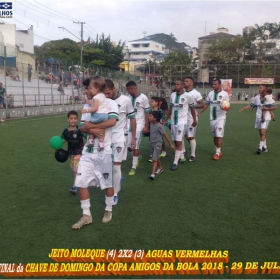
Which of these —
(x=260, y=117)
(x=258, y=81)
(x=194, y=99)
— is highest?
(x=258, y=81)

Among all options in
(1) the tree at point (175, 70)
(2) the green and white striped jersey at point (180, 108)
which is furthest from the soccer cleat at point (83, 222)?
(1) the tree at point (175, 70)

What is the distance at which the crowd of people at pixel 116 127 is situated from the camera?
450cm

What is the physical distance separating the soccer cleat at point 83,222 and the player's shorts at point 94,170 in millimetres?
439

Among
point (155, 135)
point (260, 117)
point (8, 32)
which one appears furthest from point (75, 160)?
point (8, 32)

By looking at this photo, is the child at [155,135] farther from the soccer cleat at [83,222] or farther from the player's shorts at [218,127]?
the soccer cleat at [83,222]

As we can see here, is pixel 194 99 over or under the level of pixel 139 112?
over

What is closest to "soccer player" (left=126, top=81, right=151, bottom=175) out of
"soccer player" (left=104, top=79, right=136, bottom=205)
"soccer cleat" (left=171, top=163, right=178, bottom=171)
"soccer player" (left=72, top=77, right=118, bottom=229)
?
"soccer cleat" (left=171, top=163, right=178, bottom=171)

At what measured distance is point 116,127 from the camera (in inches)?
231

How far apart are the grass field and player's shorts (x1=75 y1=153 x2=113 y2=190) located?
62 cm

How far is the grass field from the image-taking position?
4074 mm

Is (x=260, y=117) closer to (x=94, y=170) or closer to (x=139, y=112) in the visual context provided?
(x=139, y=112)

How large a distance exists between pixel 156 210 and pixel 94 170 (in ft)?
4.19

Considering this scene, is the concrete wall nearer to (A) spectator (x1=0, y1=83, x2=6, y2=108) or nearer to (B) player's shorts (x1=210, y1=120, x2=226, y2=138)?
(A) spectator (x1=0, y1=83, x2=6, y2=108)

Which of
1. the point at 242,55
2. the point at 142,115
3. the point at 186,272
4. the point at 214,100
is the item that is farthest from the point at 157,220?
the point at 242,55
